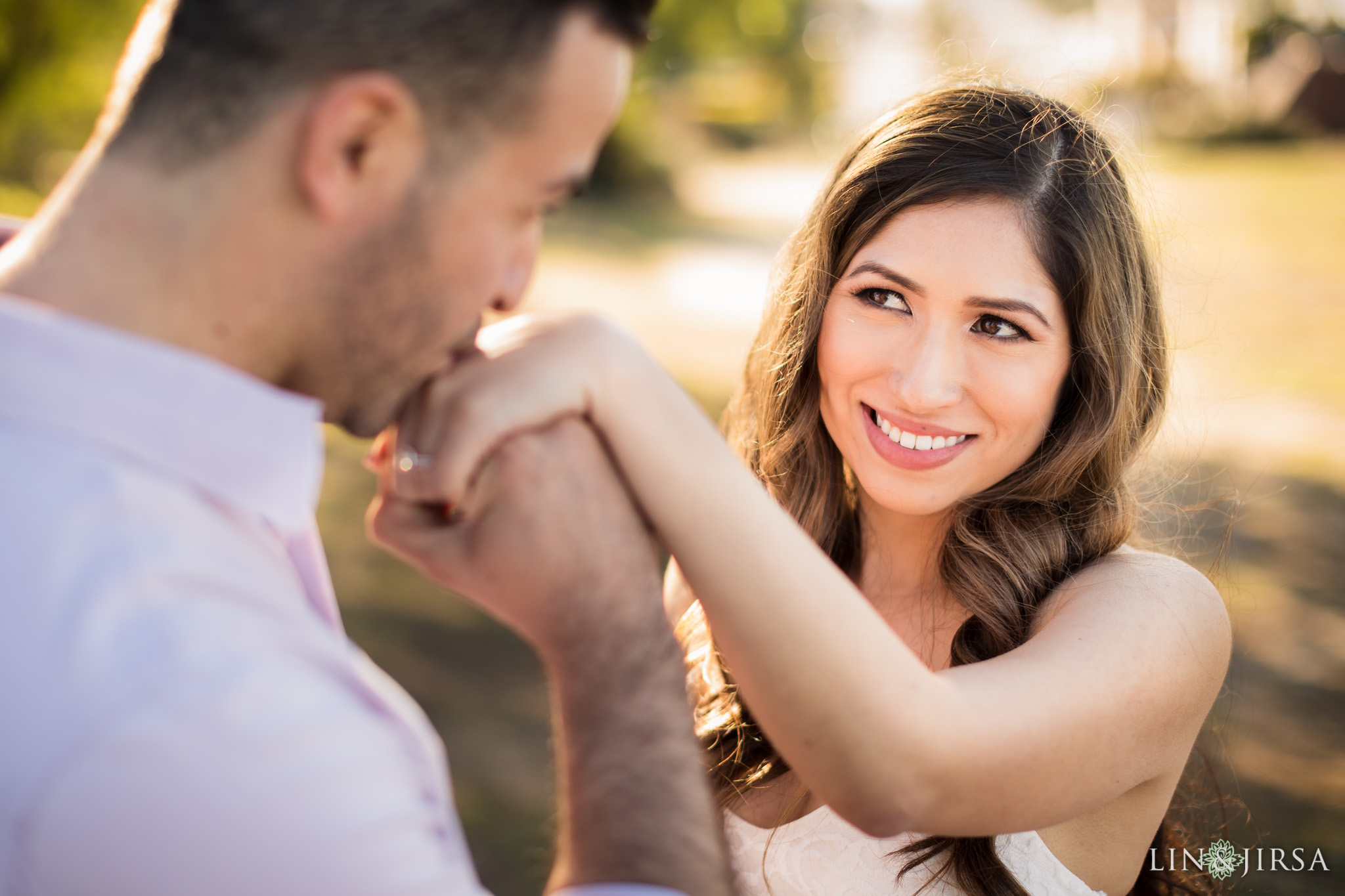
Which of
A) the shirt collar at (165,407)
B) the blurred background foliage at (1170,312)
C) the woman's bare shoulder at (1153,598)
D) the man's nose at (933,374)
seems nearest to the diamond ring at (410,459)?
the shirt collar at (165,407)

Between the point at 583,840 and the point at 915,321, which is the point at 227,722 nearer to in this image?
the point at 583,840

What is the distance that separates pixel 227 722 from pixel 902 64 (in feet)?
10.2

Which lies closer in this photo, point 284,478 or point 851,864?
point 284,478

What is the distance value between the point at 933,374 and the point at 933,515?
18.7 inches

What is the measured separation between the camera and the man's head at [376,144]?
4.47 feet

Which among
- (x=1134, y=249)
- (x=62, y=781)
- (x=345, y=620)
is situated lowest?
(x=345, y=620)

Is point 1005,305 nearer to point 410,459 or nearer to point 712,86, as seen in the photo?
point 410,459

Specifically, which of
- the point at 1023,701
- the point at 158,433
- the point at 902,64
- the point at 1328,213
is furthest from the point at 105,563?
the point at 1328,213

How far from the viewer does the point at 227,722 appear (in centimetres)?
113

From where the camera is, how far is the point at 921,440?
253 centimetres

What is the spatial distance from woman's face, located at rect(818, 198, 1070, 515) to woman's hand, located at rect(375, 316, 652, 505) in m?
0.99

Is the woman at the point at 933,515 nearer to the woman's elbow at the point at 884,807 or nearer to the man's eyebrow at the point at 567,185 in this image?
the woman's elbow at the point at 884,807

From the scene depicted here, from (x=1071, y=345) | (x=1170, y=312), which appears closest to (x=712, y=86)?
(x=1170, y=312)

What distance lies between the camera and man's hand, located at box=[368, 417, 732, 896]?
1475mm
